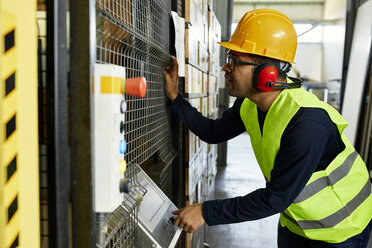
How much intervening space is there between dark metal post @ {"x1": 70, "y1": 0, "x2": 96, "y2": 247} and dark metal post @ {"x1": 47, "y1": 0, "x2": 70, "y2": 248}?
1.2 inches

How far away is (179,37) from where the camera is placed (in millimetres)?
1946

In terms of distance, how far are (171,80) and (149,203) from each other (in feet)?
2.64

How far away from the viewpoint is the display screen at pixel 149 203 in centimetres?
139

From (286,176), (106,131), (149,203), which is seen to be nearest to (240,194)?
(286,176)

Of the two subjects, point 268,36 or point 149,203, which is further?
point 268,36

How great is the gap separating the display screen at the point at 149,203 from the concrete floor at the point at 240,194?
2.39m

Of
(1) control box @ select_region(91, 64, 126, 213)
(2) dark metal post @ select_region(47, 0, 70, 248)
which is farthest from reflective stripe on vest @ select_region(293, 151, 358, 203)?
(2) dark metal post @ select_region(47, 0, 70, 248)

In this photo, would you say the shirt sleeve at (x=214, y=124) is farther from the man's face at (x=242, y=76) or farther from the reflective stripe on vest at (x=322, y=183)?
the reflective stripe on vest at (x=322, y=183)

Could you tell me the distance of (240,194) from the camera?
213 inches

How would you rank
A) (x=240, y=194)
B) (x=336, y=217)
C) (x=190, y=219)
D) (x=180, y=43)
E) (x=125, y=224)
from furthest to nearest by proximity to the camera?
(x=240, y=194) < (x=180, y=43) < (x=336, y=217) < (x=190, y=219) < (x=125, y=224)

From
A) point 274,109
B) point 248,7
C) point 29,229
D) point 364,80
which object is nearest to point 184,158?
point 274,109

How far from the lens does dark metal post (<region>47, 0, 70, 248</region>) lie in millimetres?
717

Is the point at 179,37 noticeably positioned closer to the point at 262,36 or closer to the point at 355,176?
the point at 262,36

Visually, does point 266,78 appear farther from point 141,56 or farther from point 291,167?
point 141,56
